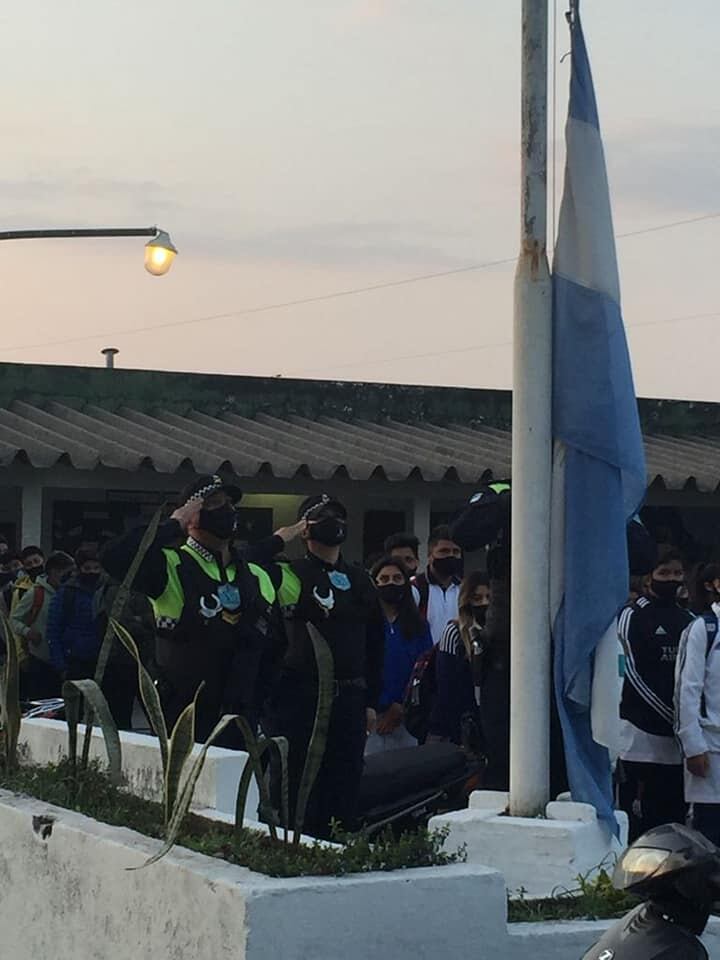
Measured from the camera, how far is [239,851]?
455cm

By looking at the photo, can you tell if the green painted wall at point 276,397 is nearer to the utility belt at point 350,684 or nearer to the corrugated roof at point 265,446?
the corrugated roof at point 265,446

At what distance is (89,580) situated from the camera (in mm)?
13547

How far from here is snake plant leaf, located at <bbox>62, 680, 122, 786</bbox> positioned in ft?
17.8

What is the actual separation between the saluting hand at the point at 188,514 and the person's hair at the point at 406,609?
2133 mm

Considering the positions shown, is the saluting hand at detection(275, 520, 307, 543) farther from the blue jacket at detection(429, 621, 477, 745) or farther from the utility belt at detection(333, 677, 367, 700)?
the blue jacket at detection(429, 621, 477, 745)

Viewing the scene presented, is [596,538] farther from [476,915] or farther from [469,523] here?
[476,915]

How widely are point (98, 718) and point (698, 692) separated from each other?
3607 millimetres

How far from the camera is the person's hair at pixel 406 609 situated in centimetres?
966

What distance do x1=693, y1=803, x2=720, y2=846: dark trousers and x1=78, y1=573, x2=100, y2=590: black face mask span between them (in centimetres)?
645

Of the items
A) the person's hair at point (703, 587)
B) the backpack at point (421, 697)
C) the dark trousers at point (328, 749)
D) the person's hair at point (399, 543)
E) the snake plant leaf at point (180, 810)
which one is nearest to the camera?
Result: the snake plant leaf at point (180, 810)

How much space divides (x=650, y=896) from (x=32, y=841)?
2553 mm

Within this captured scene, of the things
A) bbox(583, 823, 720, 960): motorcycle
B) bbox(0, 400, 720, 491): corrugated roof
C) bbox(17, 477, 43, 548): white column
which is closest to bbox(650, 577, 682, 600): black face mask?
bbox(583, 823, 720, 960): motorcycle

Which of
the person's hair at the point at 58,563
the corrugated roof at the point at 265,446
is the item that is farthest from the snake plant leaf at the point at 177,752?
the corrugated roof at the point at 265,446

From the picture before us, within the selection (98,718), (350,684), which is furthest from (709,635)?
(98,718)
